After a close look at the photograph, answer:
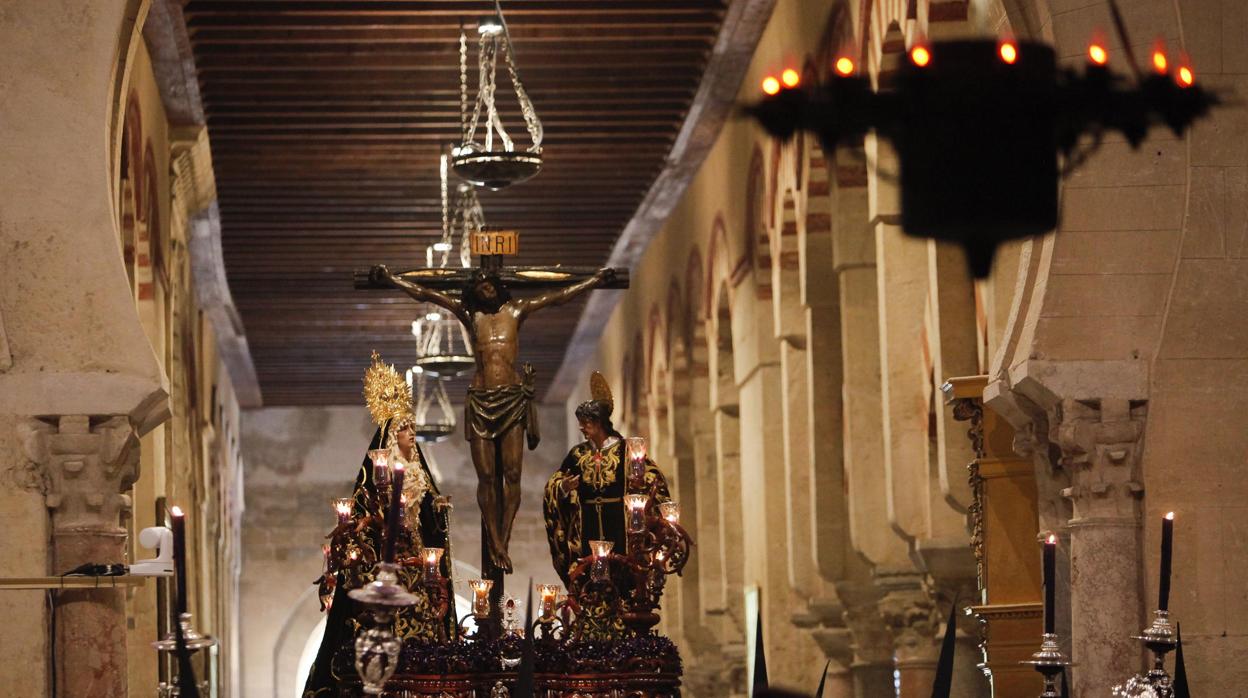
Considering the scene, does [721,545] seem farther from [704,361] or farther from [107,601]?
[107,601]

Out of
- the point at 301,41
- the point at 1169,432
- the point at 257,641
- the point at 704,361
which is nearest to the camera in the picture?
the point at 1169,432

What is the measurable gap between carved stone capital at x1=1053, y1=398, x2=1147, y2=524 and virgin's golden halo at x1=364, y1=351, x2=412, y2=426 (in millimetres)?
2944

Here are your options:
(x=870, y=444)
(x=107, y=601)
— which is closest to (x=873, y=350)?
(x=870, y=444)

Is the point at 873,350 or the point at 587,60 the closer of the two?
the point at 873,350

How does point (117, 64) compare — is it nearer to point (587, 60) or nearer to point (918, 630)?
point (918, 630)

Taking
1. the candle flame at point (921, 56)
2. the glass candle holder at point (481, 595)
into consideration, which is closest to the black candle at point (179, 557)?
the candle flame at point (921, 56)

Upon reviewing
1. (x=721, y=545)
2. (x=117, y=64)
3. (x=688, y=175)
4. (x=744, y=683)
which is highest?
(x=688, y=175)

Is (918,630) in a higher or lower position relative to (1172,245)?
lower

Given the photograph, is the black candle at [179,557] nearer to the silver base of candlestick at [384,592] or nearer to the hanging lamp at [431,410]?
the silver base of candlestick at [384,592]

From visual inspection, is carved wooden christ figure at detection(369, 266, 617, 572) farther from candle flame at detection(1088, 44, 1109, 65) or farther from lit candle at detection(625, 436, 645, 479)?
candle flame at detection(1088, 44, 1109, 65)

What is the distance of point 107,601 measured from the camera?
884 centimetres

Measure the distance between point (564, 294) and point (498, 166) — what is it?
1793mm

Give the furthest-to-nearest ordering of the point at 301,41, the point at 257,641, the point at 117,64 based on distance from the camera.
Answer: the point at 257,641 < the point at 301,41 < the point at 117,64

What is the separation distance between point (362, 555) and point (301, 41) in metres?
7.22
